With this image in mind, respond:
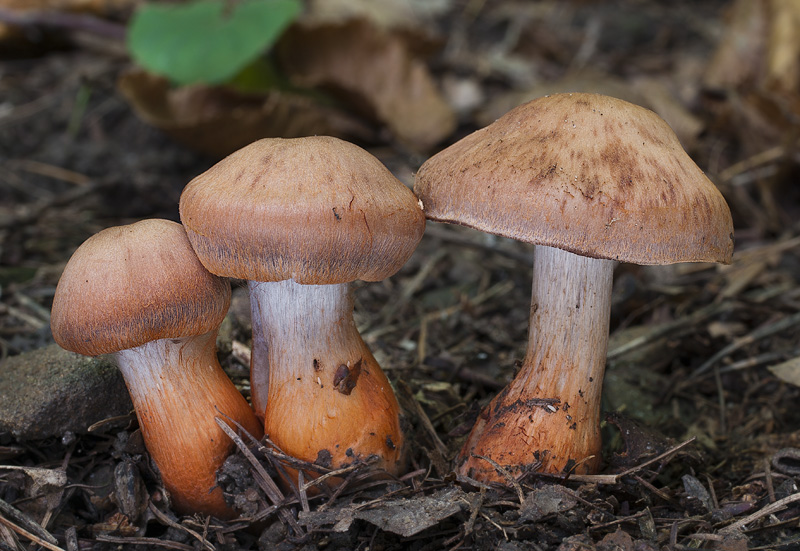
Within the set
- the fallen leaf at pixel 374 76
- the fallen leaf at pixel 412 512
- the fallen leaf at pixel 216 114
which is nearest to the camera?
the fallen leaf at pixel 412 512

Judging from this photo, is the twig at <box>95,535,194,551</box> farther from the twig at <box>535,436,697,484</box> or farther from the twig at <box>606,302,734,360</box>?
the twig at <box>606,302,734,360</box>

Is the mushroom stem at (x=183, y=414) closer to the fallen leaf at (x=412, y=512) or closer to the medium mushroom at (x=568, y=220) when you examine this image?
the fallen leaf at (x=412, y=512)

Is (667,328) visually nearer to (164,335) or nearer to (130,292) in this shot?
(164,335)

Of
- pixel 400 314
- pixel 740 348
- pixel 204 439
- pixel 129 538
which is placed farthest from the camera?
pixel 400 314

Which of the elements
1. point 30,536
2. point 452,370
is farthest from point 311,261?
point 452,370

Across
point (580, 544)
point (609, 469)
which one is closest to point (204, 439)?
point (580, 544)

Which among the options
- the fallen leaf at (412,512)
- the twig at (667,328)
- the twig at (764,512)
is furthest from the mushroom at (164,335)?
the twig at (667,328)

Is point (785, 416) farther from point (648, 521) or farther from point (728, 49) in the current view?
point (728, 49)
